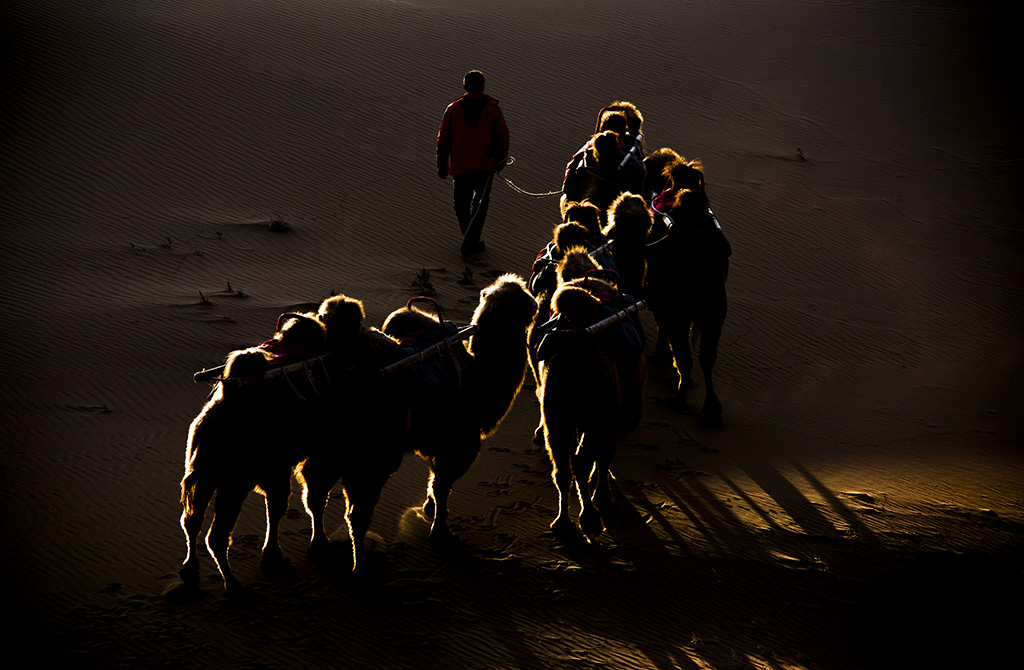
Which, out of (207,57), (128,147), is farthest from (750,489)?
(207,57)

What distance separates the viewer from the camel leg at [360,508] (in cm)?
541

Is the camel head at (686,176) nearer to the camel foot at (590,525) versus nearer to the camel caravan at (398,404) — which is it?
the camel caravan at (398,404)

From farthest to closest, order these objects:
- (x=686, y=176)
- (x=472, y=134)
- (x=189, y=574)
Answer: (x=472, y=134)
(x=686, y=176)
(x=189, y=574)

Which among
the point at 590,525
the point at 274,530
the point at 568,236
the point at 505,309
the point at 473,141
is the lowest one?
the point at 274,530

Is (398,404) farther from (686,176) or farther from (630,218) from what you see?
(686,176)

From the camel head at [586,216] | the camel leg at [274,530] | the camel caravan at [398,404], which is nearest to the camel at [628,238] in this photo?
the camel head at [586,216]

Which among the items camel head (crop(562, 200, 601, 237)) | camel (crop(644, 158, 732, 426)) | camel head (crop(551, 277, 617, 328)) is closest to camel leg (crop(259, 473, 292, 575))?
camel head (crop(551, 277, 617, 328))

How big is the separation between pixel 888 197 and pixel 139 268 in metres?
13.6

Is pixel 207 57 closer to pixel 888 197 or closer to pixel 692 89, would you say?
pixel 692 89

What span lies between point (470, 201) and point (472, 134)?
117 cm

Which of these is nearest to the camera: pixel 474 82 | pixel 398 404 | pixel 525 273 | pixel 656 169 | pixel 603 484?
pixel 398 404

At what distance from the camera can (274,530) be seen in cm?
557

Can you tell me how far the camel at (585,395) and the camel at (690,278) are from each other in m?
2.13

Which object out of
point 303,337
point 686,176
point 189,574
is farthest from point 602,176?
point 189,574
